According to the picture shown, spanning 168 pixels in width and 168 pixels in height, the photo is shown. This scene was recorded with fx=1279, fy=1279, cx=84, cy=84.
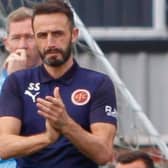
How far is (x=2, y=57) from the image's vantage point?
33.2 ft

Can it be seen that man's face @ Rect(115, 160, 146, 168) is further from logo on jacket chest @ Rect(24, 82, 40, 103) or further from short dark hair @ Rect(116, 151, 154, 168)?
logo on jacket chest @ Rect(24, 82, 40, 103)

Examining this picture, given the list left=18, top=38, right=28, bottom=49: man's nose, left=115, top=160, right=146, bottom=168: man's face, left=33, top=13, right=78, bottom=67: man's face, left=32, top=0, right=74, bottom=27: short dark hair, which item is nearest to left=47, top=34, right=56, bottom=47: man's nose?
left=33, top=13, right=78, bottom=67: man's face

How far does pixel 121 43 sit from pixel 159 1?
0.47 metres

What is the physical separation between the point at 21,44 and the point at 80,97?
107 centimetres

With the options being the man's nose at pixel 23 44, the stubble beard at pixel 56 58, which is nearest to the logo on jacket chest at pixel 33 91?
the stubble beard at pixel 56 58

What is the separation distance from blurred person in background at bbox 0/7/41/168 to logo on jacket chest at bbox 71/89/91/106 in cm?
89

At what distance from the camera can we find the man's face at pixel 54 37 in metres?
6.60

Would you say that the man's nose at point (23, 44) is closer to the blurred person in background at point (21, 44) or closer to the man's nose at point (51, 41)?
the blurred person in background at point (21, 44)

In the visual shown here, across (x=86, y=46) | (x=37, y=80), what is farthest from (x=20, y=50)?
(x=86, y=46)

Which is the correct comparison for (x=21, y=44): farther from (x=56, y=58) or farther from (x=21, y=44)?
(x=56, y=58)

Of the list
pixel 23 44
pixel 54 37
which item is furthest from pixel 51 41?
pixel 23 44

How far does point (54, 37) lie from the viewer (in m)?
6.62

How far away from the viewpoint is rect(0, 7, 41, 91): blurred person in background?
24.6 ft

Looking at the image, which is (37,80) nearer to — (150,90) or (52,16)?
(52,16)
